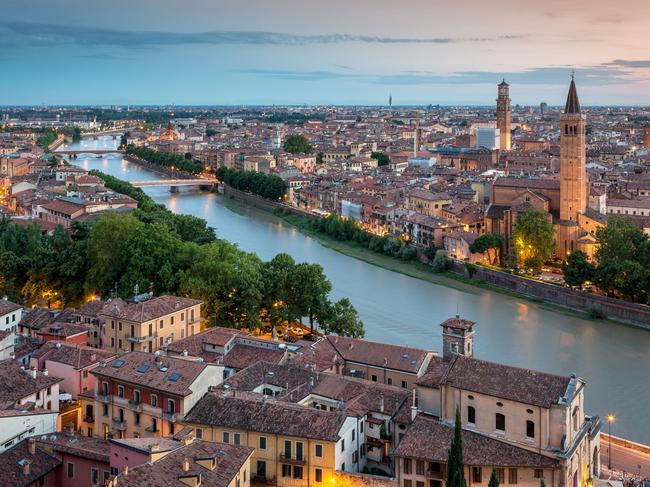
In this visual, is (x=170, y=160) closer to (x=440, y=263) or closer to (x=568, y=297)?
(x=440, y=263)

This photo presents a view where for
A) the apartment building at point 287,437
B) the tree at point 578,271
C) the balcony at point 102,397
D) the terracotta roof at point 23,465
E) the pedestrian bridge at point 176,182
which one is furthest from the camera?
the pedestrian bridge at point 176,182

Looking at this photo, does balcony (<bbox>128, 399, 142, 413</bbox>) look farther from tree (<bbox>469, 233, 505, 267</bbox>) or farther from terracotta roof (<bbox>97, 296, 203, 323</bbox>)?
tree (<bbox>469, 233, 505, 267</bbox>)

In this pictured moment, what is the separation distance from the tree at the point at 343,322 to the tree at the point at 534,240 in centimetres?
645

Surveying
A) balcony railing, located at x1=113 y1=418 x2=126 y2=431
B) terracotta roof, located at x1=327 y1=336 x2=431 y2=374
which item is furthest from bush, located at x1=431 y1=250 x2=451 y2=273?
balcony railing, located at x1=113 y1=418 x2=126 y2=431

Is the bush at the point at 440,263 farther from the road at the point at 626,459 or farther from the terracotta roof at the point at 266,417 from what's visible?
the terracotta roof at the point at 266,417

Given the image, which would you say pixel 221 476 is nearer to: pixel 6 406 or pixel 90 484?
pixel 90 484

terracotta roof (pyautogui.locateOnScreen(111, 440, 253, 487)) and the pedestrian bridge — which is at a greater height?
the pedestrian bridge

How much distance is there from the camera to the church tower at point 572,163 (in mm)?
17906

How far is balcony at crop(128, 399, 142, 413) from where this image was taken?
7.46 metres

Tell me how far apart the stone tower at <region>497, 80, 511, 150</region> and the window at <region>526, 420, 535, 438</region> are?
32.7 meters

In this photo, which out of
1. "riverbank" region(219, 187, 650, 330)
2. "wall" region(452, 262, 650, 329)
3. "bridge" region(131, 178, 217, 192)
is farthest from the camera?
"bridge" region(131, 178, 217, 192)

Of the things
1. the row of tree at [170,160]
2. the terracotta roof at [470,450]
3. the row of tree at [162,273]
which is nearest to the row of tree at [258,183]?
the row of tree at [170,160]

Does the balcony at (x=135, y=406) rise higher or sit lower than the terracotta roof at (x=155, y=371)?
lower

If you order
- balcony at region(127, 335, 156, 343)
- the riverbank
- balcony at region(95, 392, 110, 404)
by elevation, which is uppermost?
balcony at region(127, 335, 156, 343)
